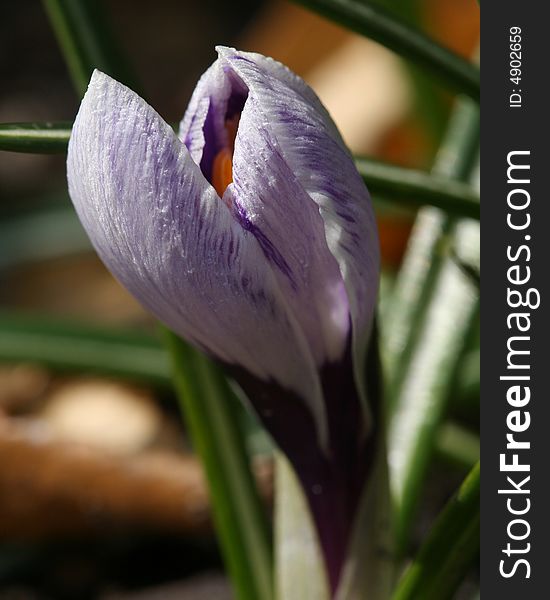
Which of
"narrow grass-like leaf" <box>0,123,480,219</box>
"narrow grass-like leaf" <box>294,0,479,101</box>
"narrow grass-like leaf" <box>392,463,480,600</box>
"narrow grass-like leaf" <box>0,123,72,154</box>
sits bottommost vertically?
"narrow grass-like leaf" <box>392,463,480,600</box>

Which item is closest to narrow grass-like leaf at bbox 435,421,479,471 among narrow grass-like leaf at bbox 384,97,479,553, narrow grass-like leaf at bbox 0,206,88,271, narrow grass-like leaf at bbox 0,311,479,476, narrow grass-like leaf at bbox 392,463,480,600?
narrow grass-like leaf at bbox 384,97,479,553

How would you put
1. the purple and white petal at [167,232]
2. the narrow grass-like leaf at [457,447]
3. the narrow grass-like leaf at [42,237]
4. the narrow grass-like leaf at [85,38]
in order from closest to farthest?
the purple and white petal at [167,232], the narrow grass-like leaf at [85,38], the narrow grass-like leaf at [457,447], the narrow grass-like leaf at [42,237]

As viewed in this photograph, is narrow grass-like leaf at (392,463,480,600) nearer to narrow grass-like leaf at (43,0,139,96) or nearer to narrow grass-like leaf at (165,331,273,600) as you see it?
narrow grass-like leaf at (165,331,273,600)

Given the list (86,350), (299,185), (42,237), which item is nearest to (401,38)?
(299,185)

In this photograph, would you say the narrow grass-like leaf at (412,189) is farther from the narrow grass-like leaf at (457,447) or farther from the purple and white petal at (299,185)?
the narrow grass-like leaf at (457,447)

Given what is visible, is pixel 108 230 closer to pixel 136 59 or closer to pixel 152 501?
pixel 152 501

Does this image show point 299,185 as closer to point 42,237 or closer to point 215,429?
point 215,429

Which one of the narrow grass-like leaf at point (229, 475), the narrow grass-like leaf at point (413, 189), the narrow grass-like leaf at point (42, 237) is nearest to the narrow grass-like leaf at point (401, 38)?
the narrow grass-like leaf at point (413, 189)
